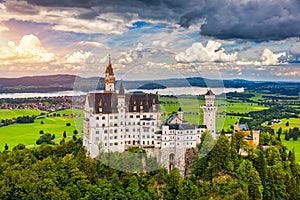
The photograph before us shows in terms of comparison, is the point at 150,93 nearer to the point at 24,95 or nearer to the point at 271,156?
the point at 271,156

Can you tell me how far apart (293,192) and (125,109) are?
50.9ft

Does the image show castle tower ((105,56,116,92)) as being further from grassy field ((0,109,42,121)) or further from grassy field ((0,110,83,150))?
grassy field ((0,109,42,121))

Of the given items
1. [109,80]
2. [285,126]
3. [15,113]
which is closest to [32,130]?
[15,113]

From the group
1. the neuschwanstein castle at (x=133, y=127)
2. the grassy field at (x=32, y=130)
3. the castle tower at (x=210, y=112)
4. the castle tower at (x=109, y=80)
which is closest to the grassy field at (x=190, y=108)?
the castle tower at (x=210, y=112)

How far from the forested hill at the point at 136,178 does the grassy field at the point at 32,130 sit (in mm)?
23717

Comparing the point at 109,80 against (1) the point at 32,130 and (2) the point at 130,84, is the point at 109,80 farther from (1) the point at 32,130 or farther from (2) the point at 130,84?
(1) the point at 32,130

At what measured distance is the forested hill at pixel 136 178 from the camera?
25188mm

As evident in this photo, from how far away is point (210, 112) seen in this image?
94.8ft

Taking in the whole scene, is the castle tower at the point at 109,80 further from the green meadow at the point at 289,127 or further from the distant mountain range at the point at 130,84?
the green meadow at the point at 289,127

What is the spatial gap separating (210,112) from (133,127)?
6.18 meters

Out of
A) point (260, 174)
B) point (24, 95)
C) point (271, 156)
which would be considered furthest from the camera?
point (24, 95)

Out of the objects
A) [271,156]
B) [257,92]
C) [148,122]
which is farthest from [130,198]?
[257,92]

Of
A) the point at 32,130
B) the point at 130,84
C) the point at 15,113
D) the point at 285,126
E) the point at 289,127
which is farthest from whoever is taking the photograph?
the point at 285,126

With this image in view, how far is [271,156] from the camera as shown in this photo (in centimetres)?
3142
